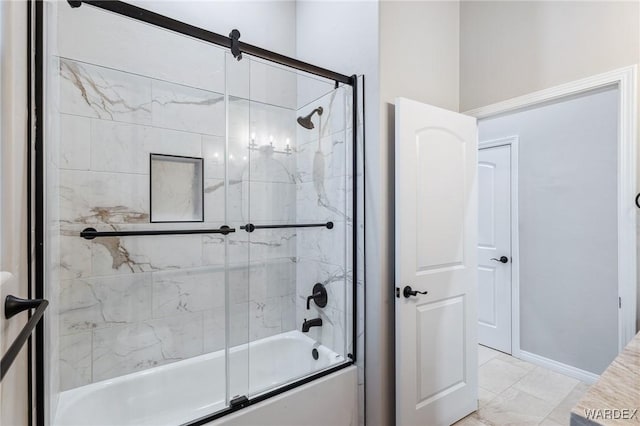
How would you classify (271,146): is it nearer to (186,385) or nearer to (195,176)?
(195,176)

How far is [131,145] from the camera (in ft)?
6.27

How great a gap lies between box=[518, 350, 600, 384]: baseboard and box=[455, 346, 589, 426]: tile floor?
0.14 ft

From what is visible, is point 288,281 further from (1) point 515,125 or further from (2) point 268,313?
(1) point 515,125

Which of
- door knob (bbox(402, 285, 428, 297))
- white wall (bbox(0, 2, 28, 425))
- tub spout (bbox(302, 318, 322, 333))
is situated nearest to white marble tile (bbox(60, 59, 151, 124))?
white wall (bbox(0, 2, 28, 425))

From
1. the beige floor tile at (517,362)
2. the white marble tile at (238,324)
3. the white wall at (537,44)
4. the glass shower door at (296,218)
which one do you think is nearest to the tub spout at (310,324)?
the glass shower door at (296,218)

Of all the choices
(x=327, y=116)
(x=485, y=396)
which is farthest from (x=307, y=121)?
(x=485, y=396)

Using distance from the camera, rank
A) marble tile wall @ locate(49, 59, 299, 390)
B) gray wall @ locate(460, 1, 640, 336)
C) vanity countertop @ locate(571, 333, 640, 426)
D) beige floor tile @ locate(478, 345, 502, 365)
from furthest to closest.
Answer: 1. beige floor tile @ locate(478, 345, 502, 365)
2. marble tile wall @ locate(49, 59, 299, 390)
3. gray wall @ locate(460, 1, 640, 336)
4. vanity countertop @ locate(571, 333, 640, 426)

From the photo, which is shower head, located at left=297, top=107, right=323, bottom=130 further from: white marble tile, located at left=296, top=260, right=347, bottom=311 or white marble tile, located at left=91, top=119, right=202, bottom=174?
white marble tile, located at left=296, top=260, right=347, bottom=311

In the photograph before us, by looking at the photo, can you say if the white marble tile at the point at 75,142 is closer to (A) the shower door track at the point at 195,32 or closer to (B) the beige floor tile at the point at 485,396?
(A) the shower door track at the point at 195,32

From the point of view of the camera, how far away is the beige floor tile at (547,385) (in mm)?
2349

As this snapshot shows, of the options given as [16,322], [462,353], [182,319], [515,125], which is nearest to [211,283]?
[182,319]

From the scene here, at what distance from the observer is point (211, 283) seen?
7.10 feet

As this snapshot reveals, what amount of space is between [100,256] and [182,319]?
625mm

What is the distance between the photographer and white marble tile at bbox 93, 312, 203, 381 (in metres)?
1.83
